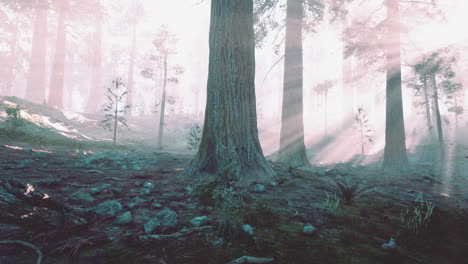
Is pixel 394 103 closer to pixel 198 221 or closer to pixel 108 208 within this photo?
pixel 198 221

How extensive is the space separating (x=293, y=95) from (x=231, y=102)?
472 cm

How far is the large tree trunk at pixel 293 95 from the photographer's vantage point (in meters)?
7.43

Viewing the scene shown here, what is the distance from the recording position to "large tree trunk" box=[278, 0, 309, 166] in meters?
7.43

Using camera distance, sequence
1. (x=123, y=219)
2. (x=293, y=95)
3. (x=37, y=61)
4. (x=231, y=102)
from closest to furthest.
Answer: (x=123, y=219) → (x=231, y=102) → (x=293, y=95) → (x=37, y=61)

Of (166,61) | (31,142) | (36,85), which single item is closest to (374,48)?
(31,142)

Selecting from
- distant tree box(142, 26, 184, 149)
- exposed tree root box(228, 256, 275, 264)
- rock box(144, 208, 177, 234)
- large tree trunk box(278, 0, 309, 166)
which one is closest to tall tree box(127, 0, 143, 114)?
distant tree box(142, 26, 184, 149)

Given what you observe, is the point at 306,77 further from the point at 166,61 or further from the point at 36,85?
the point at 36,85

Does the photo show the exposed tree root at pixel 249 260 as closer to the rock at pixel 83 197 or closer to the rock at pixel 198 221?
the rock at pixel 198 221

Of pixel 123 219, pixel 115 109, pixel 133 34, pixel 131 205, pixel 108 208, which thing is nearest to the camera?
pixel 123 219

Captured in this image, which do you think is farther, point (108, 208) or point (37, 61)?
point (37, 61)

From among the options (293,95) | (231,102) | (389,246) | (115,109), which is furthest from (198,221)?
(115,109)

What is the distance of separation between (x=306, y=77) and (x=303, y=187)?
39.6 m

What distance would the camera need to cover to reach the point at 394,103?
8.24 metres

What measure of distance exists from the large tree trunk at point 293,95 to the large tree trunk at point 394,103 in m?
3.51
